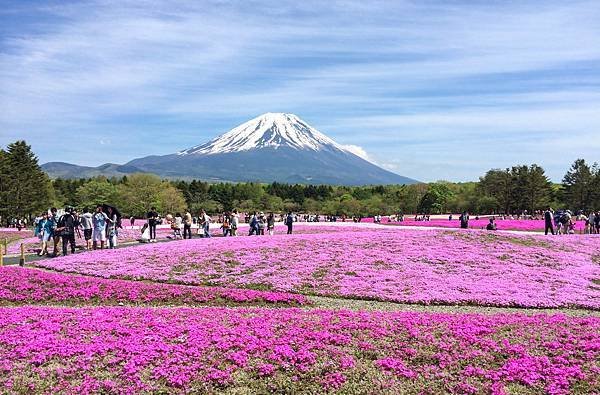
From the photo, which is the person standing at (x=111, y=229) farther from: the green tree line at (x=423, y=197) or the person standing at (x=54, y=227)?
the green tree line at (x=423, y=197)

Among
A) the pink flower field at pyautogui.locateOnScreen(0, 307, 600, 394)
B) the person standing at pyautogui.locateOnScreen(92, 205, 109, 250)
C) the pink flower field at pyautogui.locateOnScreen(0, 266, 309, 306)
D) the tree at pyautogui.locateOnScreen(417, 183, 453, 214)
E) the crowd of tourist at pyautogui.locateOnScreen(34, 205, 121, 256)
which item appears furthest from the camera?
the tree at pyautogui.locateOnScreen(417, 183, 453, 214)

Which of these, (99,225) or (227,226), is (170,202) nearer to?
(227,226)

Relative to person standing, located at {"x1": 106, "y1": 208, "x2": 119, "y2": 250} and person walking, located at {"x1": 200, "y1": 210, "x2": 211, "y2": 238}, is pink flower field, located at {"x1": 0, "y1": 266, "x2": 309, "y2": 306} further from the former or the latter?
person walking, located at {"x1": 200, "y1": 210, "x2": 211, "y2": 238}

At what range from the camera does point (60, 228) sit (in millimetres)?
23750

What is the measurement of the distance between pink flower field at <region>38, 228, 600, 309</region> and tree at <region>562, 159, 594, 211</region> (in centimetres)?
8536

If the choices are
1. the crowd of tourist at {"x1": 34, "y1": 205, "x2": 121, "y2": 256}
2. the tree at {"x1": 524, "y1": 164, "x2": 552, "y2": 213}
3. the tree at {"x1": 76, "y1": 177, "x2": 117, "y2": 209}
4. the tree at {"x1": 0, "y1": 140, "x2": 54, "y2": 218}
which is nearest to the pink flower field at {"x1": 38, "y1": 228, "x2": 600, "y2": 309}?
the crowd of tourist at {"x1": 34, "y1": 205, "x2": 121, "y2": 256}

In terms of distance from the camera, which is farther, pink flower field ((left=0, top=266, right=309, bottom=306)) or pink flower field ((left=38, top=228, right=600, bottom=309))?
pink flower field ((left=38, top=228, right=600, bottom=309))

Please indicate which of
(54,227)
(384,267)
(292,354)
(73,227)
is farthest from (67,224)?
(292,354)

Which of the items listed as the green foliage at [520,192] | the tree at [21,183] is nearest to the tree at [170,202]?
the tree at [21,183]

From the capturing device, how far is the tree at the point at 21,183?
7250 centimetres

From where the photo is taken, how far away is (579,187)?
344ft

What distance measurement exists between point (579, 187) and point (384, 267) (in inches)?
3887

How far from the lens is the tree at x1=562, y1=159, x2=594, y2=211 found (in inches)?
4077

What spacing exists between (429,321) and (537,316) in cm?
341
